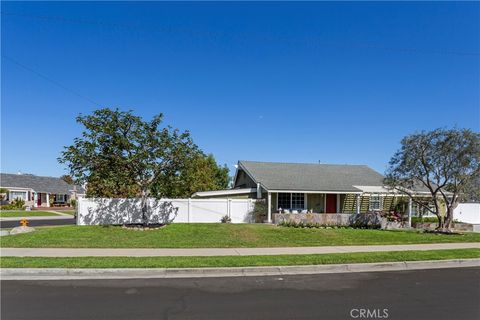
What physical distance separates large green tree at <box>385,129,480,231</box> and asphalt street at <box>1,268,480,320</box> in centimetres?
1104

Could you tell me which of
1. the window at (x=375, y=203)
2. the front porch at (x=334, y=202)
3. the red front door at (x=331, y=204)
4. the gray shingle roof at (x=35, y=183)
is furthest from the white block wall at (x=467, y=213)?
the gray shingle roof at (x=35, y=183)

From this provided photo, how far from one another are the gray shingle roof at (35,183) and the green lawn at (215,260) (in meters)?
47.9

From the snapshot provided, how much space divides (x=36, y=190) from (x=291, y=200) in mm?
41929

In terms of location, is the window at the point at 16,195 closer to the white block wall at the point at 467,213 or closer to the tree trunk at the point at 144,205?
the tree trunk at the point at 144,205

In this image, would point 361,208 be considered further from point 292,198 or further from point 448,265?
point 448,265

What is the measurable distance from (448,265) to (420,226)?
12.7m

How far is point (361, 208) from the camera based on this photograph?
26938 millimetres

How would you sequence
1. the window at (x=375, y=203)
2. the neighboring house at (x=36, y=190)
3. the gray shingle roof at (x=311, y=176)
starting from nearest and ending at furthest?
1. the gray shingle roof at (x=311, y=176)
2. the window at (x=375, y=203)
3. the neighboring house at (x=36, y=190)

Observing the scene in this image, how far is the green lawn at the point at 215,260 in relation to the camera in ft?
32.2

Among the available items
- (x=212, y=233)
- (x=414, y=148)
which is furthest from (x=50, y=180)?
(x=414, y=148)

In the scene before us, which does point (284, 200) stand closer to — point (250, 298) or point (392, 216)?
point (392, 216)

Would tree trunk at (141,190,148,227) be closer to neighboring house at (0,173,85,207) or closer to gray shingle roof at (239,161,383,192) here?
gray shingle roof at (239,161,383,192)

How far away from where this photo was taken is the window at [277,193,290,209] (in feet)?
83.6

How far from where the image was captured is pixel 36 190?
53.4m
